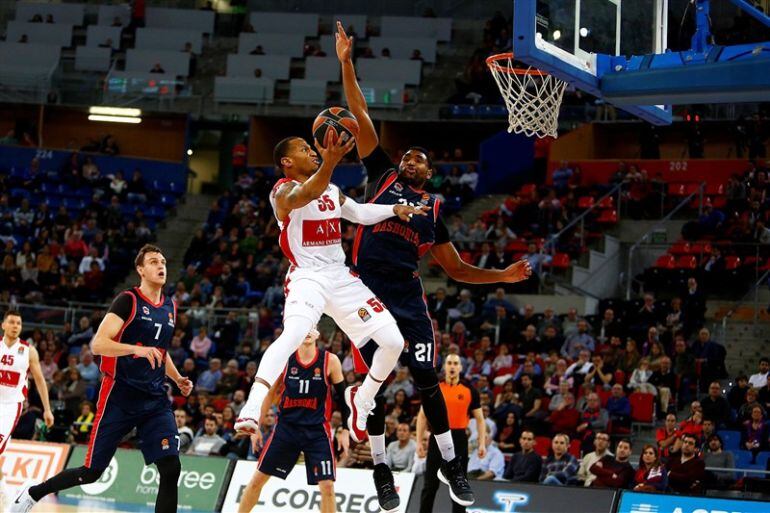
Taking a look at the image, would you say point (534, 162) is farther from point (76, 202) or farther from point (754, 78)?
point (754, 78)

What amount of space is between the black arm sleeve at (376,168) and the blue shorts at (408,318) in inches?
28.0

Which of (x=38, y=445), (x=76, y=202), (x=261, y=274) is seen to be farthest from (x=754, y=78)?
(x=76, y=202)

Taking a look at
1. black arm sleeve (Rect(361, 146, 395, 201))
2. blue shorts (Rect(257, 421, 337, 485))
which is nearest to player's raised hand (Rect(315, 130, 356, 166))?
black arm sleeve (Rect(361, 146, 395, 201))

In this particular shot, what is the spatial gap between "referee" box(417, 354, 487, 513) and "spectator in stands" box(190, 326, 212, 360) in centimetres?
936

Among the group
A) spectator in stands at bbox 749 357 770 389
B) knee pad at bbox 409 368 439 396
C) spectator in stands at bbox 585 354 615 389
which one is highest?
knee pad at bbox 409 368 439 396

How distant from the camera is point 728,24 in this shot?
18.5m

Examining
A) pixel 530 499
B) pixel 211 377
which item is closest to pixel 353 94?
pixel 530 499

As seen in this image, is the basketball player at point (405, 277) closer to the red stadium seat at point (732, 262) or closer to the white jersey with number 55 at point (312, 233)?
the white jersey with number 55 at point (312, 233)

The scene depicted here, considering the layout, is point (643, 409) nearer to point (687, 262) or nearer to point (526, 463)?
point (526, 463)

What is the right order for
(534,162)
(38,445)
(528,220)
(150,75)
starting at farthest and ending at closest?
1. (150,75)
2. (534,162)
3. (528,220)
4. (38,445)

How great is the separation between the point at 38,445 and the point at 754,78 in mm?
12939

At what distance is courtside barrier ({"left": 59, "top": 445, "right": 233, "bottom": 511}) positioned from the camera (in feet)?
52.9

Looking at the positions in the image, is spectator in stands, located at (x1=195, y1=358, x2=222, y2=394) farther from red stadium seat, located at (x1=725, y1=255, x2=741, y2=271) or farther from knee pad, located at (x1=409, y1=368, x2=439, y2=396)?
knee pad, located at (x1=409, y1=368, x2=439, y2=396)

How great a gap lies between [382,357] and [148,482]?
9.54 metres
